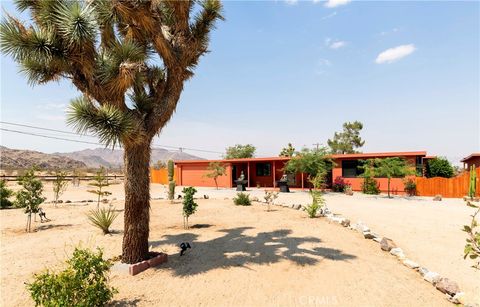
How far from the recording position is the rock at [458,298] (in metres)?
4.80

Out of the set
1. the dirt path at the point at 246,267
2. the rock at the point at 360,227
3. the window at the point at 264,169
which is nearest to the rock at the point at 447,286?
the dirt path at the point at 246,267

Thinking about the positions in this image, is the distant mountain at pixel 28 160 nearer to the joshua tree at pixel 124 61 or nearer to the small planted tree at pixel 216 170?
the small planted tree at pixel 216 170

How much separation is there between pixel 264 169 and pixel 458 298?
24.9 meters

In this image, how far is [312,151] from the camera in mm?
23031

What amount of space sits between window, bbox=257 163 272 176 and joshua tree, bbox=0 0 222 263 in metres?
22.7

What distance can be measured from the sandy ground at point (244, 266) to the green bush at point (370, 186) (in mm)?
13373

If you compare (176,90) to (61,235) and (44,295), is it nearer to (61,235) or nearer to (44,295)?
(44,295)

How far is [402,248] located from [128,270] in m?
6.93

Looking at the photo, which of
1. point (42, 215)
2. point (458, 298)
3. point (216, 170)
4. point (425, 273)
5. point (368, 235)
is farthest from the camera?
point (216, 170)

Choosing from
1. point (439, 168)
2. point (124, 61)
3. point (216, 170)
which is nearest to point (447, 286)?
point (124, 61)

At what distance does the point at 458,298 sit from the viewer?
4855mm

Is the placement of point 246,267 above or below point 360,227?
below

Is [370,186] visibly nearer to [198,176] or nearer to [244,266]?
[198,176]

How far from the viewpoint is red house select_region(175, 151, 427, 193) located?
22016 millimetres
